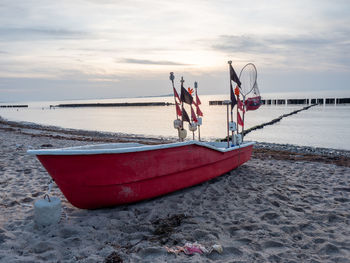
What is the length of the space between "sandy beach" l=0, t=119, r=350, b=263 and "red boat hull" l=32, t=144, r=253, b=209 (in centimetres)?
23

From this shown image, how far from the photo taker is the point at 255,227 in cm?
448

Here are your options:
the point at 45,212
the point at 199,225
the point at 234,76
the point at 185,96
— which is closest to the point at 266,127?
the point at 234,76

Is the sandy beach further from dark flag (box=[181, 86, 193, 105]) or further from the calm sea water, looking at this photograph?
the calm sea water

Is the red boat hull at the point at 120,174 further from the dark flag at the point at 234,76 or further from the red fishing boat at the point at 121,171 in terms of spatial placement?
the dark flag at the point at 234,76

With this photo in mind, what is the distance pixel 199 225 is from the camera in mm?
4555

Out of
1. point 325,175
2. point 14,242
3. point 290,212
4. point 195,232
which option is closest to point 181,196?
point 195,232

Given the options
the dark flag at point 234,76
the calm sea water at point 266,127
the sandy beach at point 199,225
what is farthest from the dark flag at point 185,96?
the calm sea water at point 266,127

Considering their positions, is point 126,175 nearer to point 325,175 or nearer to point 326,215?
point 326,215

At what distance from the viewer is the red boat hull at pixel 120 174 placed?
4.62 metres

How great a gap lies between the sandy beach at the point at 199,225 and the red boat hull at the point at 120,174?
233mm

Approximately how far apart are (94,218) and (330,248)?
3.52 metres

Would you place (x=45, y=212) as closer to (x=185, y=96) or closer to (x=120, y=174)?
(x=120, y=174)

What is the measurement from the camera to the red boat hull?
4625 mm

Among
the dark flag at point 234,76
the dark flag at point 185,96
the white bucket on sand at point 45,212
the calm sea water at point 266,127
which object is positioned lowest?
the calm sea water at point 266,127
